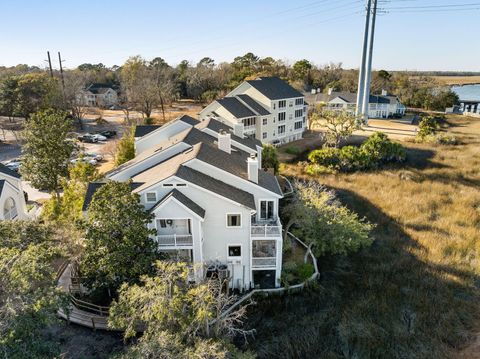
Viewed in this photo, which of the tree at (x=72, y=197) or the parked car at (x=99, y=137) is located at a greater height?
the tree at (x=72, y=197)

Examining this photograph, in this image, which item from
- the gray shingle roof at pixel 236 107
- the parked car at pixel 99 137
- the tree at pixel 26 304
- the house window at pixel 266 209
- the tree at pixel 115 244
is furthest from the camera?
the parked car at pixel 99 137

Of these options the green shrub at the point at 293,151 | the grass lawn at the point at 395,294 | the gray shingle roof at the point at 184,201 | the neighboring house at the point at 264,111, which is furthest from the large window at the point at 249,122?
the gray shingle roof at the point at 184,201

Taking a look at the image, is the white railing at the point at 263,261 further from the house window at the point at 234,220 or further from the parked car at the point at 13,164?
the parked car at the point at 13,164

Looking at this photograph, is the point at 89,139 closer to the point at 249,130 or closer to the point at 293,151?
the point at 249,130

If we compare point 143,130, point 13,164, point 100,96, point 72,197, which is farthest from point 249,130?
point 100,96

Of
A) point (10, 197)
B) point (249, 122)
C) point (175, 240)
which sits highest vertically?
point (249, 122)

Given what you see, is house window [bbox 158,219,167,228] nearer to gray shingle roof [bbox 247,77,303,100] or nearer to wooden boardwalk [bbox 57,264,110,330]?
wooden boardwalk [bbox 57,264,110,330]

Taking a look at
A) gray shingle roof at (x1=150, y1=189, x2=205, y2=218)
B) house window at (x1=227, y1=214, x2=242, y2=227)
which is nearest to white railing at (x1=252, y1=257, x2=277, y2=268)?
house window at (x1=227, y1=214, x2=242, y2=227)
